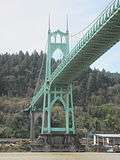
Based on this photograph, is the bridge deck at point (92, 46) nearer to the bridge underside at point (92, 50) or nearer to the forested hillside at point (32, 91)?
the bridge underside at point (92, 50)

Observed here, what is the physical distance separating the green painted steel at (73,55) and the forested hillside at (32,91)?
1380 centimetres

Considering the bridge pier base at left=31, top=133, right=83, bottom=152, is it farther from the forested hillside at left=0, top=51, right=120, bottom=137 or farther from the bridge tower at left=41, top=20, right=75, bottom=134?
the forested hillside at left=0, top=51, right=120, bottom=137

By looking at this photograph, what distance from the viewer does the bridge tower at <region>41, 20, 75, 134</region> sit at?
61.6m


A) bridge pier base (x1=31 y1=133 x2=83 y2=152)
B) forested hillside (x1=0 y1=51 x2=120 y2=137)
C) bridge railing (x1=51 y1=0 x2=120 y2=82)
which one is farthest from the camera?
forested hillside (x1=0 y1=51 x2=120 y2=137)

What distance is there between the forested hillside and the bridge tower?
20896 mm

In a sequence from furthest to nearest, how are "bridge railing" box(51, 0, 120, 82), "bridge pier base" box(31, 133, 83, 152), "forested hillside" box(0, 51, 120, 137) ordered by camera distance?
1. "forested hillside" box(0, 51, 120, 137)
2. "bridge pier base" box(31, 133, 83, 152)
3. "bridge railing" box(51, 0, 120, 82)

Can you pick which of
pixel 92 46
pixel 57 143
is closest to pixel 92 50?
pixel 92 46

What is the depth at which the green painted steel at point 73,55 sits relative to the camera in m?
38.7

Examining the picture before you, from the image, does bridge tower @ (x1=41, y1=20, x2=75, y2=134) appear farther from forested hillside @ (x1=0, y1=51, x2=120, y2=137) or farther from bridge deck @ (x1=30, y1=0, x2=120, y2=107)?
forested hillside @ (x1=0, y1=51, x2=120, y2=137)

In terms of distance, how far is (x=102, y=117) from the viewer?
10288 centimetres

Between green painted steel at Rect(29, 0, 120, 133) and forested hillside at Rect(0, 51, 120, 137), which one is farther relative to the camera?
forested hillside at Rect(0, 51, 120, 137)

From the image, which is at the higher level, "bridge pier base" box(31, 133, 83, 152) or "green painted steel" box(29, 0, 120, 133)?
"green painted steel" box(29, 0, 120, 133)

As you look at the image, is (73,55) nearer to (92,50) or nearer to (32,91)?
(92,50)

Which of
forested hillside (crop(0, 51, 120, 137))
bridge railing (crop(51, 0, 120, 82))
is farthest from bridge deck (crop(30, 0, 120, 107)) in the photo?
forested hillside (crop(0, 51, 120, 137))
